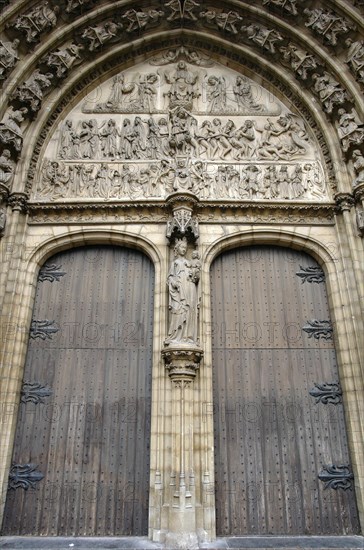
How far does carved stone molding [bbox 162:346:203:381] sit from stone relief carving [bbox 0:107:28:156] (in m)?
4.04

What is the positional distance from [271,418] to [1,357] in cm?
392

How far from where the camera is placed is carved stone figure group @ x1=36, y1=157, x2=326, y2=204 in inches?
274

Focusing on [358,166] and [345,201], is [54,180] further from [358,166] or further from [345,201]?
[358,166]

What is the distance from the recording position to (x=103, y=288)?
22.0ft

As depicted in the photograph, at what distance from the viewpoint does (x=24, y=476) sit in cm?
568

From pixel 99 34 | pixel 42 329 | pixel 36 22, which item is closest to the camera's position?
pixel 42 329

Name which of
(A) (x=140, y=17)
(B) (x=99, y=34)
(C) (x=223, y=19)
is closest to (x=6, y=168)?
(B) (x=99, y=34)

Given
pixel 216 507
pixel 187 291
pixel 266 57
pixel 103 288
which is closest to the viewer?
pixel 216 507

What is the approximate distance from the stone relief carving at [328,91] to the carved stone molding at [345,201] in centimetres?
154

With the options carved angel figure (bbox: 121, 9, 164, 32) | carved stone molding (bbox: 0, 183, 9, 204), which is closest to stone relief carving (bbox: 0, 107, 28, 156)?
carved stone molding (bbox: 0, 183, 9, 204)

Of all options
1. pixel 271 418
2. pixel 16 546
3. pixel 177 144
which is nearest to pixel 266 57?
pixel 177 144

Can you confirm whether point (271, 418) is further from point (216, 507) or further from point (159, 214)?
point (159, 214)

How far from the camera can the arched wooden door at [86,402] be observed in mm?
5555

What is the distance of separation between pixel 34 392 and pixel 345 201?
18.2 ft
